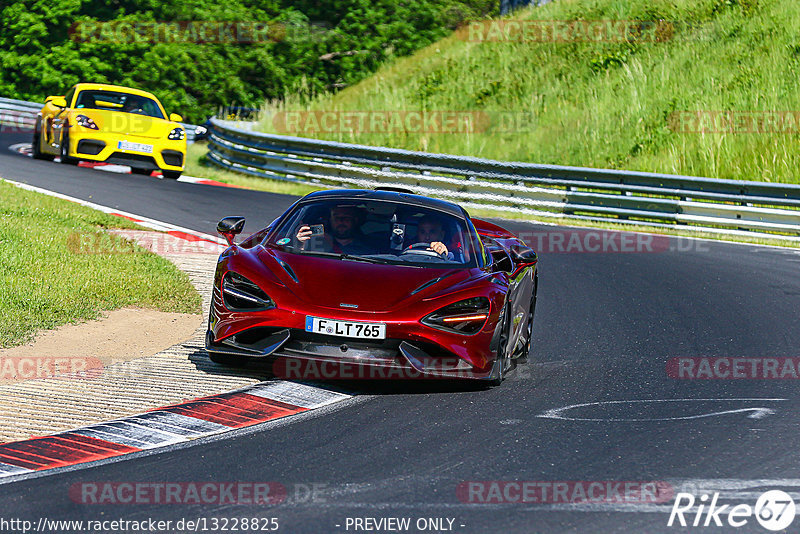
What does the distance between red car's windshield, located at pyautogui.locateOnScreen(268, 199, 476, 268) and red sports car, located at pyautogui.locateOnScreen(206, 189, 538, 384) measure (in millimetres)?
10

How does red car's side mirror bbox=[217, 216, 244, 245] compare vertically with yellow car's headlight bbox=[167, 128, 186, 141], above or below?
below

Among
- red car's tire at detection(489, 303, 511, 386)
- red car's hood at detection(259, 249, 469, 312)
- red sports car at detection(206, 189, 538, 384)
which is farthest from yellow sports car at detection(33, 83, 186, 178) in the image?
red car's tire at detection(489, 303, 511, 386)

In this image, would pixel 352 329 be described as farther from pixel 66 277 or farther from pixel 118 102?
pixel 118 102

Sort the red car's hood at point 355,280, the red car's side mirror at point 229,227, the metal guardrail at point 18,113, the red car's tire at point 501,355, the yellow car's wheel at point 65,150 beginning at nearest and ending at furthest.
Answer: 1. the red car's hood at point 355,280
2. the red car's tire at point 501,355
3. the red car's side mirror at point 229,227
4. the yellow car's wheel at point 65,150
5. the metal guardrail at point 18,113

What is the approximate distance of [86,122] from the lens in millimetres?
20438

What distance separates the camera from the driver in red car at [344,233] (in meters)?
8.12

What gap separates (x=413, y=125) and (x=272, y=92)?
42.2 feet

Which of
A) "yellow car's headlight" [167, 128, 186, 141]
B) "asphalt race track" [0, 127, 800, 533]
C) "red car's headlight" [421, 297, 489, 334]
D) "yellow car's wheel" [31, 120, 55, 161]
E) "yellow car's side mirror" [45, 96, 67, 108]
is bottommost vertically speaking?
"asphalt race track" [0, 127, 800, 533]

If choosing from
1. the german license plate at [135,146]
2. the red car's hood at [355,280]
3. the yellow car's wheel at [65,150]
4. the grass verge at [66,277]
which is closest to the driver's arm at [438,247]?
the red car's hood at [355,280]

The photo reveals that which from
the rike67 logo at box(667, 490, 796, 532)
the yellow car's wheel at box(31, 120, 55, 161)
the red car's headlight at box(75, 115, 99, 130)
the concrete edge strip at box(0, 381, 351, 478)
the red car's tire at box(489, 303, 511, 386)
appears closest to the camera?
the rike67 logo at box(667, 490, 796, 532)

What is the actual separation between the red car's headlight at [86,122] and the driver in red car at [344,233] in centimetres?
1310

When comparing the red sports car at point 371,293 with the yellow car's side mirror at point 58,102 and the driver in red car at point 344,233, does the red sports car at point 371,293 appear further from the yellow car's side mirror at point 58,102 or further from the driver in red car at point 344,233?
the yellow car's side mirror at point 58,102

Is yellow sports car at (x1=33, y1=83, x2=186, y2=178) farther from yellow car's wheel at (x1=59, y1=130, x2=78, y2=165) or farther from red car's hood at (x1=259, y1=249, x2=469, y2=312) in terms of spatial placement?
red car's hood at (x1=259, y1=249, x2=469, y2=312)

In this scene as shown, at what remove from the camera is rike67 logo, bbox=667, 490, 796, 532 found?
15.5 ft
